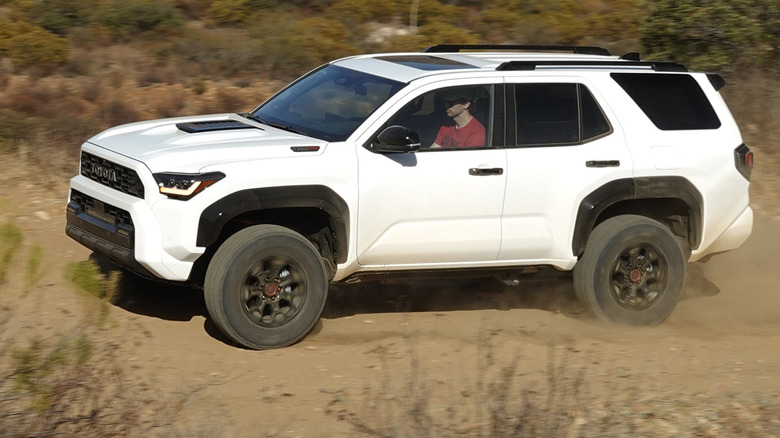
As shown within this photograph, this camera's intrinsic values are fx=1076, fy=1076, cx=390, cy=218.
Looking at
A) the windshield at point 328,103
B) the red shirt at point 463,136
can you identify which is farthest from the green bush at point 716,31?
the red shirt at point 463,136

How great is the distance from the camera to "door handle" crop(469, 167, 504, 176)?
6.91 m

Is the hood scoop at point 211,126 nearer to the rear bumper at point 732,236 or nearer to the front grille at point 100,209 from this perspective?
the front grille at point 100,209

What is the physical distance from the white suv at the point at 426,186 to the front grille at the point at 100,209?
0.6 inches

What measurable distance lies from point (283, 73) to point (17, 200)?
26.6ft

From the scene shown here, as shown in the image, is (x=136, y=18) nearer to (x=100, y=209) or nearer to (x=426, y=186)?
(x=100, y=209)

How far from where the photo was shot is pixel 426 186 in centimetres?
680

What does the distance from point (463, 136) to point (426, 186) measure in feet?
1.56

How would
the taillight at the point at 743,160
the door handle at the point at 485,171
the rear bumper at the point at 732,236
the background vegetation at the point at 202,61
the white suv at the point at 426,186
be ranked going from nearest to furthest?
the background vegetation at the point at 202,61 → the white suv at the point at 426,186 → the door handle at the point at 485,171 → the taillight at the point at 743,160 → the rear bumper at the point at 732,236

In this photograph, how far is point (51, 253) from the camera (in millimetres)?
8766

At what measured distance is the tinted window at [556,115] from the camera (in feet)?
23.6

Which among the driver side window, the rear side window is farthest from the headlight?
the rear side window

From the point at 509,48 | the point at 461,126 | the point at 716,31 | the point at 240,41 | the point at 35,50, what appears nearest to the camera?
the point at 461,126

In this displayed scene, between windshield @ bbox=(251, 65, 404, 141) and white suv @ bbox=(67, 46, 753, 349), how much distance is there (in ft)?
0.05

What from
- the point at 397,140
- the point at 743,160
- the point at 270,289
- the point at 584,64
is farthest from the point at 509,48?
the point at 270,289
